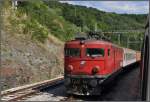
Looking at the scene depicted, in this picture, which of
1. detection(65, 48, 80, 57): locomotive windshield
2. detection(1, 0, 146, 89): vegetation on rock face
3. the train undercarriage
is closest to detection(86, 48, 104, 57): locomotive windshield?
detection(65, 48, 80, 57): locomotive windshield

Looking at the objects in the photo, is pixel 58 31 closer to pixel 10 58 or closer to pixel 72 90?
pixel 10 58

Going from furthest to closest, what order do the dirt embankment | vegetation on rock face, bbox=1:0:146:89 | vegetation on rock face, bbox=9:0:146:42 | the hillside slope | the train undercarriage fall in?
vegetation on rock face, bbox=9:0:146:42 → vegetation on rock face, bbox=1:0:146:89 → the hillside slope → the dirt embankment → the train undercarriage

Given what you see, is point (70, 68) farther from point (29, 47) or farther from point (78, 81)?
point (29, 47)

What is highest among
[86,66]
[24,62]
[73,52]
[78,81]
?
[73,52]

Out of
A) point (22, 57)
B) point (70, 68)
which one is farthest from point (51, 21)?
point (70, 68)

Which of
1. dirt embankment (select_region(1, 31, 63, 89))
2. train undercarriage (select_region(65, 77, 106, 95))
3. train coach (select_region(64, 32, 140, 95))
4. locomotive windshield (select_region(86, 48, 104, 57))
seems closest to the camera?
train undercarriage (select_region(65, 77, 106, 95))

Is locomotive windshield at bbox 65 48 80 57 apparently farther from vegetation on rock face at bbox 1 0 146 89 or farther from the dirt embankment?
vegetation on rock face at bbox 1 0 146 89

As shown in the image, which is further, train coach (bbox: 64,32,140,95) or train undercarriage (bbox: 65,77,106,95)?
train coach (bbox: 64,32,140,95)

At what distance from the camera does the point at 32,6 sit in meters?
40.8

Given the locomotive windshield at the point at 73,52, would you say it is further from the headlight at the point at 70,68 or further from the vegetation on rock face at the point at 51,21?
the vegetation on rock face at the point at 51,21

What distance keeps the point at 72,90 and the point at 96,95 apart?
1.08 metres

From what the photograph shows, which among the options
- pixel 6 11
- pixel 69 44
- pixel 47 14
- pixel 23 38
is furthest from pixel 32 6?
pixel 69 44

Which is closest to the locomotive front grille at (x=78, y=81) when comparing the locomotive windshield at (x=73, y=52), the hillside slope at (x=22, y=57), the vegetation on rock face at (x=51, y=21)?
the locomotive windshield at (x=73, y=52)

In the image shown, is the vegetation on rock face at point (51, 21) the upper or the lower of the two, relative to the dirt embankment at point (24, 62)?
upper
